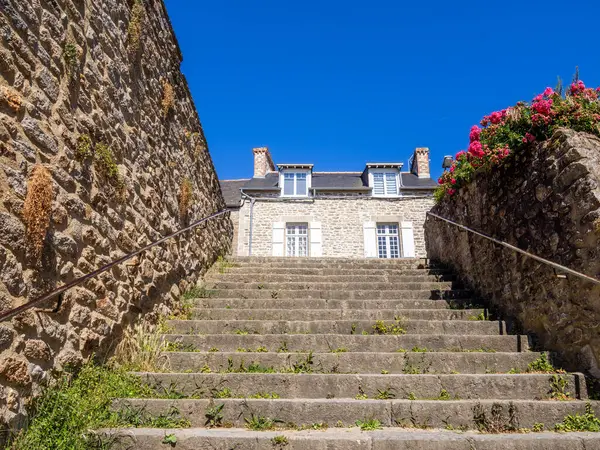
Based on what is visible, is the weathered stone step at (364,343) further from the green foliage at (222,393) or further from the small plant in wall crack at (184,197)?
the small plant in wall crack at (184,197)

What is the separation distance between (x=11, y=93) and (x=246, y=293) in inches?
137

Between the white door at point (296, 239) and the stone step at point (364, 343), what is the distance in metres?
10.7

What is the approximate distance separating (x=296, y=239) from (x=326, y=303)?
1012cm

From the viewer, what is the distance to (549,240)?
11.8ft

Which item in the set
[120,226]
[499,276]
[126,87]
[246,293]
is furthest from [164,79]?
[499,276]

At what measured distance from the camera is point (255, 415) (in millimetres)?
2789

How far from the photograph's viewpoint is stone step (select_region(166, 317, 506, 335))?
4.09 metres

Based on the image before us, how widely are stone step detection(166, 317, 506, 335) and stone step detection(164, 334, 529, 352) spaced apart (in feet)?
0.81

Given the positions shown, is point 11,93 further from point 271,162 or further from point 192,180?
point 271,162

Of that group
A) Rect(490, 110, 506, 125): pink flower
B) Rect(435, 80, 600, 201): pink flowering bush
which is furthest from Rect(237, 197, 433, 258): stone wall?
Rect(490, 110, 506, 125): pink flower

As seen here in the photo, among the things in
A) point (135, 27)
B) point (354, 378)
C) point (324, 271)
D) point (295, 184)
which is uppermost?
point (295, 184)

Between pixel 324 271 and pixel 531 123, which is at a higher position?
pixel 531 123

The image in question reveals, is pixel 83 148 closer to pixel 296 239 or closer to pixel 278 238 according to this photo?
pixel 278 238

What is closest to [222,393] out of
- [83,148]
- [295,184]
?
[83,148]
